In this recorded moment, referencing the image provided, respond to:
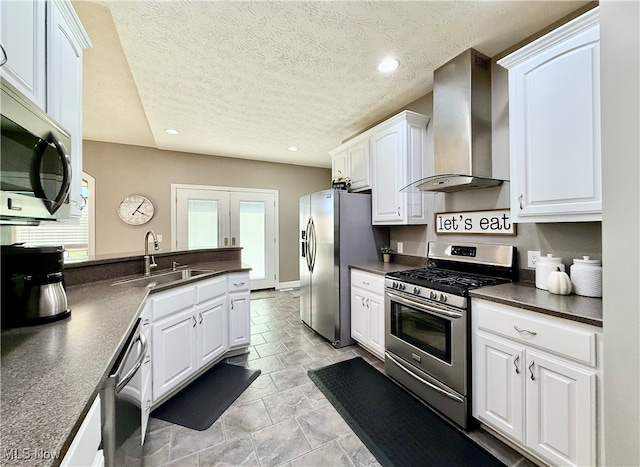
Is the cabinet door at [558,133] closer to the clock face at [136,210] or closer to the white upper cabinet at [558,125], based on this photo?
the white upper cabinet at [558,125]

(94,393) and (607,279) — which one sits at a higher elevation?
(607,279)

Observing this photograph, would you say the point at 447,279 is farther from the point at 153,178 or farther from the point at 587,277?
the point at 153,178

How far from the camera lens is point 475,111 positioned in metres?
2.07

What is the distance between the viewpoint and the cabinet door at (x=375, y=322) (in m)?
2.49

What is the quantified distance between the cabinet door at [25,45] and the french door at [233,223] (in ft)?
12.3

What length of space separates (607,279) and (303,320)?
309 centimetres

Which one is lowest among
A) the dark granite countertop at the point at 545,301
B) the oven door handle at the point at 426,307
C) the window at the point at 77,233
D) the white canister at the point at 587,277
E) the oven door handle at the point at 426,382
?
the oven door handle at the point at 426,382

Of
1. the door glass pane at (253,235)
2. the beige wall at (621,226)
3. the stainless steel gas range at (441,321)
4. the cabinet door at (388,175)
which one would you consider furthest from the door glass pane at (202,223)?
the beige wall at (621,226)

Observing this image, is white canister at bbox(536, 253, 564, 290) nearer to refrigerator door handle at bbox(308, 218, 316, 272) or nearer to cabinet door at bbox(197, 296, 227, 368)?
refrigerator door handle at bbox(308, 218, 316, 272)

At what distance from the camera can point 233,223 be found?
514 centimetres

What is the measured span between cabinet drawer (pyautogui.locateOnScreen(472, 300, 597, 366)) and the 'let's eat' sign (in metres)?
0.78

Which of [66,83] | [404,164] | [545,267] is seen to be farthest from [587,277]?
[66,83]

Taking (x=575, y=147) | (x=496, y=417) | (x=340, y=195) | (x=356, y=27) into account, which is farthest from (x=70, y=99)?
(x=496, y=417)

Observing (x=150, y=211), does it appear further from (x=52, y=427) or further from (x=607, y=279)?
(x=607, y=279)
